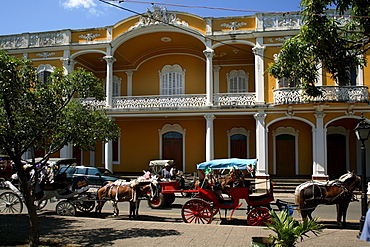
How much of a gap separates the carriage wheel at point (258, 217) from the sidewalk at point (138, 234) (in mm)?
725

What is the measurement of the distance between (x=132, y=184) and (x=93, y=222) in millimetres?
1847

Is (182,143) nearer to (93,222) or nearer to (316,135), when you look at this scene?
(316,135)

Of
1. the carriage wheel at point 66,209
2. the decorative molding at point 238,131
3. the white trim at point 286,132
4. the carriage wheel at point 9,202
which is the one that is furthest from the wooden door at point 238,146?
the carriage wheel at point 9,202

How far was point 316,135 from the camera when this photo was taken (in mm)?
17734

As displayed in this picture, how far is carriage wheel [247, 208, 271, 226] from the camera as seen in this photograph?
9695 mm

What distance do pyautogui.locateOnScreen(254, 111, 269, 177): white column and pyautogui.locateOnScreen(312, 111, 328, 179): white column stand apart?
2.51 m

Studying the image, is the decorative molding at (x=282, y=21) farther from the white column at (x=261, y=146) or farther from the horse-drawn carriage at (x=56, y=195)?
the horse-drawn carriage at (x=56, y=195)

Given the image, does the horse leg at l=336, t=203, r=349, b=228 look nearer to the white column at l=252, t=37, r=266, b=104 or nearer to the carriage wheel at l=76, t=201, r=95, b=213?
the carriage wheel at l=76, t=201, r=95, b=213

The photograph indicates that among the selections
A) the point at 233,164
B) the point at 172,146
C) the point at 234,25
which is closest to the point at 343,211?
the point at 233,164

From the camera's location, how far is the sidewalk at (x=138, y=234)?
7.61m

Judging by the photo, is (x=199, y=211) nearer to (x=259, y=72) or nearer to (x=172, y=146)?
(x=259, y=72)

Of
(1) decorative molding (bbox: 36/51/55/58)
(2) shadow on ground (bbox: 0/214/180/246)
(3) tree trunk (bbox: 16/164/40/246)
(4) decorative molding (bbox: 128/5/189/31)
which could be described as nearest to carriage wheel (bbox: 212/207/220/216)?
(2) shadow on ground (bbox: 0/214/180/246)

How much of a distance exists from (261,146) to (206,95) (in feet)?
13.8

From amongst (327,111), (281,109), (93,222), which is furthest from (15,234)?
(327,111)
